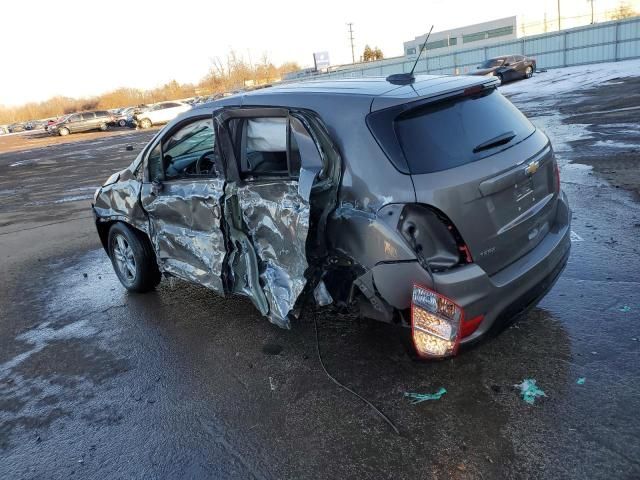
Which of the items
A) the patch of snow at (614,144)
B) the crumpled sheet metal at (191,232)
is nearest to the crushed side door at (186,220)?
the crumpled sheet metal at (191,232)

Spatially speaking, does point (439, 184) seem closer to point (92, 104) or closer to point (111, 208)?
point (111, 208)

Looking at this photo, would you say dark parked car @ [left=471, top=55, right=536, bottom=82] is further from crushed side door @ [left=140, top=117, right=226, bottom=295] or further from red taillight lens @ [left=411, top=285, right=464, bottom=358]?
red taillight lens @ [left=411, top=285, right=464, bottom=358]

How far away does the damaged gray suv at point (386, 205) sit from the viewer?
2.90m

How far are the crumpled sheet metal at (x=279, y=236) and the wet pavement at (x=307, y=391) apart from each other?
507mm

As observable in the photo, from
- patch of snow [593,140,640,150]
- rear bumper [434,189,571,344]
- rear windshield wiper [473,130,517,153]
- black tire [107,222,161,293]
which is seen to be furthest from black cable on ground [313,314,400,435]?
patch of snow [593,140,640,150]

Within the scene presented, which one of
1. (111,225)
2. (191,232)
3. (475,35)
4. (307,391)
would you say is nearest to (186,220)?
(191,232)

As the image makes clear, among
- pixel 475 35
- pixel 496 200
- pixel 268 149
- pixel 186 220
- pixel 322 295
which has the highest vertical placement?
pixel 475 35

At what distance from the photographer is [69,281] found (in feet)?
19.9

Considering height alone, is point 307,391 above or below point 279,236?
below

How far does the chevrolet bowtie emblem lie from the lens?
10.5 ft

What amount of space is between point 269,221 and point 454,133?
133 centimetres

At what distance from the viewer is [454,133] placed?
125 inches

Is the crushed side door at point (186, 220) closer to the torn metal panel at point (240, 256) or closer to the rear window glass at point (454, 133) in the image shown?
the torn metal panel at point (240, 256)

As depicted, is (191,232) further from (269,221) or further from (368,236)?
(368,236)
